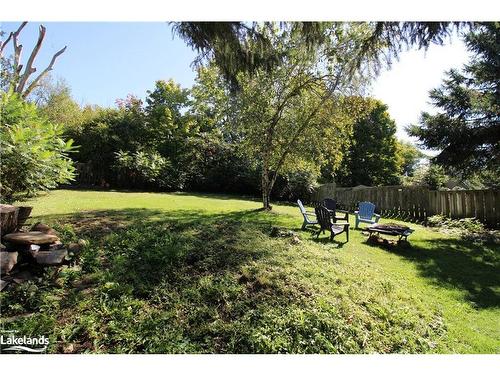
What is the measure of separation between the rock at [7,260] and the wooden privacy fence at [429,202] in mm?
11479

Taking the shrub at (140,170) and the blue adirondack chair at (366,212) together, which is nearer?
the blue adirondack chair at (366,212)

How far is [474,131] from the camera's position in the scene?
30.8ft

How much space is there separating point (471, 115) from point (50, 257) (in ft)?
35.6

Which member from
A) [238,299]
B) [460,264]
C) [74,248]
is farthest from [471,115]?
[74,248]

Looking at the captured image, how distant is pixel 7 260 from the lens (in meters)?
3.57

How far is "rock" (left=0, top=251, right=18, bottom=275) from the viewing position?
351cm

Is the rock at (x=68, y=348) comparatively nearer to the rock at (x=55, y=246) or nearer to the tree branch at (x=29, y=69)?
the rock at (x=55, y=246)

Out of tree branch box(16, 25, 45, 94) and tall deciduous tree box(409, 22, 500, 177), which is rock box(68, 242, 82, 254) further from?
tree branch box(16, 25, 45, 94)

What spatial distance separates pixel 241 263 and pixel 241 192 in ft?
46.3

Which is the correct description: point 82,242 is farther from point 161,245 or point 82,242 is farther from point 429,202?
point 429,202

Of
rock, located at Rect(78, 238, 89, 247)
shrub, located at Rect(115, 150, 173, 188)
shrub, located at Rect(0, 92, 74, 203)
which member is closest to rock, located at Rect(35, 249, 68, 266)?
rock, located at Rect(78, 238, 89, 247)

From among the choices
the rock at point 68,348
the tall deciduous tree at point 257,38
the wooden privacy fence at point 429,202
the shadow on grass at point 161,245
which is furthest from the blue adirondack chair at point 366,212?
the rock at point 68,348

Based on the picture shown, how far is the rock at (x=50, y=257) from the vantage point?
3.79 m

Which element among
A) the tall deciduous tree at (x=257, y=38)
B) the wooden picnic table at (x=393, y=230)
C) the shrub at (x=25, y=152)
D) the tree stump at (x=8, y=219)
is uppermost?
the tall deciduous tree at (x=257, y=38)
